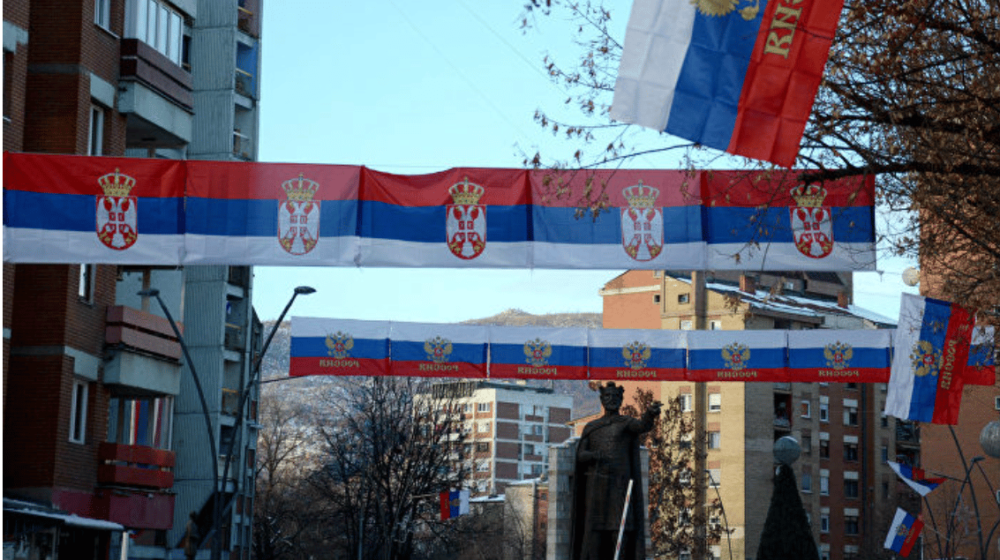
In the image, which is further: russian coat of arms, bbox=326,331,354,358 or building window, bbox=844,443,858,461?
building window, bbox=844,443,858,461

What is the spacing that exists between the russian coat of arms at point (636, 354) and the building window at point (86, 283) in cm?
1292

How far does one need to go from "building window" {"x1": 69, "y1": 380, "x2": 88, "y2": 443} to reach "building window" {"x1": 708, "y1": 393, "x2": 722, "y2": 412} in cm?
6778

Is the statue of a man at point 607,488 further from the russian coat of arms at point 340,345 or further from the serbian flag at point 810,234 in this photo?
the russian coat of arms at point 340,345

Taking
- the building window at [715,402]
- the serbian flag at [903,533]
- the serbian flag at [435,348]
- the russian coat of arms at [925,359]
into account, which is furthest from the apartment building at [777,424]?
the russian coat of arms at [925,359]

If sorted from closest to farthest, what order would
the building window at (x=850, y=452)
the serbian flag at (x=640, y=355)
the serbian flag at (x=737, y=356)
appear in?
the serbian flag at (x=737, y=356) < the serbian flag at (x=640, y=355) < the building window at (x=850, y=452)

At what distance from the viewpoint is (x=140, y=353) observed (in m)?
34.2

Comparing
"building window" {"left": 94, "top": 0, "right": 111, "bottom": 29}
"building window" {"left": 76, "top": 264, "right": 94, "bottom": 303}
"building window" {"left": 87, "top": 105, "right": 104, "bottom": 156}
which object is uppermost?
"building window" {"left": 94, "top": 0, "right": 111, "bottom": 29}

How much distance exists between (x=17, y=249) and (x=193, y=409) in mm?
31257

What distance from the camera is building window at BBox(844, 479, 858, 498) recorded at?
334ft

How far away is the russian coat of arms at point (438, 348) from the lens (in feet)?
128

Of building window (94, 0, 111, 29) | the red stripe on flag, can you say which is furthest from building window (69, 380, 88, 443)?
the red stripe on flag

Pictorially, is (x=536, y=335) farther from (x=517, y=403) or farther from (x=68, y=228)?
(x=517, y=403)

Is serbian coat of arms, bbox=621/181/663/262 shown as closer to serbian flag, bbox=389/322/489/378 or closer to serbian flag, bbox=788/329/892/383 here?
serbian flag, bbox=788/329/892/383

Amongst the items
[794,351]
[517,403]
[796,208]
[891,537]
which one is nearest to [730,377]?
[794,351]
